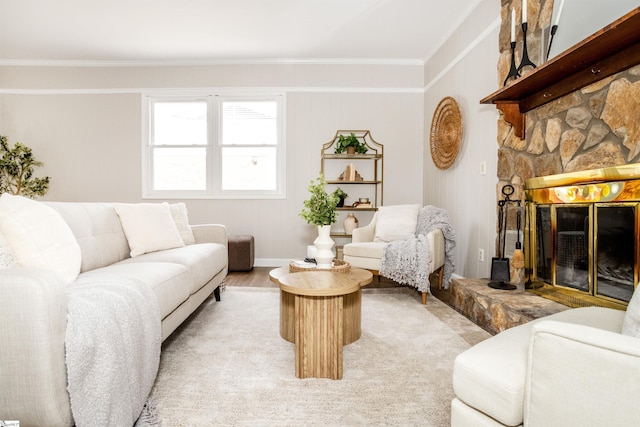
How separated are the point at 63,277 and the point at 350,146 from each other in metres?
3.60

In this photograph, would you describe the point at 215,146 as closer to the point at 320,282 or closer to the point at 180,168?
the point at 180,168

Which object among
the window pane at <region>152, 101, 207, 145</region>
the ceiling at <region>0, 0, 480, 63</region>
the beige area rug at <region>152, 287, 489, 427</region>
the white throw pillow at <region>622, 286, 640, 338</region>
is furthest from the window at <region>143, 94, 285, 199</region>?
the white throw pillow at <region>622, 286, 640, 338</region>

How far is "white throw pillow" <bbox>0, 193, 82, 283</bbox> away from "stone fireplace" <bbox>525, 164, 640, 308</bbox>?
8.31ft

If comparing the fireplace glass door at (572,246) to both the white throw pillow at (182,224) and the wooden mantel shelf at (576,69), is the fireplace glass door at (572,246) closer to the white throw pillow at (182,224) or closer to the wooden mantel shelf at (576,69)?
the wooden mantel shelf at (576,69)

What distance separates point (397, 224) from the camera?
12.7 ft

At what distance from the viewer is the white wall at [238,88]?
4.99 m

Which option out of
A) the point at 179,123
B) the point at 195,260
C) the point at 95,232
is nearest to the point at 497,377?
the point at 195,260

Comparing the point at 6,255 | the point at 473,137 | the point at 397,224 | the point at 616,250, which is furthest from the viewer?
the point at 397,224

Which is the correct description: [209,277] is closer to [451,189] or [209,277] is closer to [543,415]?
[543,415]

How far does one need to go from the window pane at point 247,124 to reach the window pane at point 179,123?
1.03 feet

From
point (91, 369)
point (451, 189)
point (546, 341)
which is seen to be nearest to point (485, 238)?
point (451, 189)

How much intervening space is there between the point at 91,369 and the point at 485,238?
3045 mm

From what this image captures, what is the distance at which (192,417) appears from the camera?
1.49 meters

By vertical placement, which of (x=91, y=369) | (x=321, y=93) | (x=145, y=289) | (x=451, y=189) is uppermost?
(x=321, y=93)
